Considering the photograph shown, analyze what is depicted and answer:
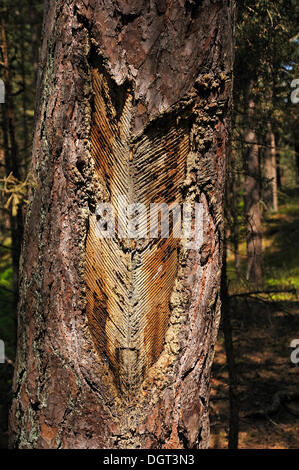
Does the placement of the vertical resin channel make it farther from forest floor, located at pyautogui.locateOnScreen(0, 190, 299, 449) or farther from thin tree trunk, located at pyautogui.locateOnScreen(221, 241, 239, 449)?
forest floor, located at pyautogui.locateOnScreen(0, 190, 299, 449)

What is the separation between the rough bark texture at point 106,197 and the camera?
1862 mm

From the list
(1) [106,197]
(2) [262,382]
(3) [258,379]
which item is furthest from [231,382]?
(1) [106,197]

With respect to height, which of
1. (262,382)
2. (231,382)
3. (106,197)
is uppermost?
(106,197)

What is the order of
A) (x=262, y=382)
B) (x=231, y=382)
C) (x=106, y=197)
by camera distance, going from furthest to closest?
(x=262, y=382) < (x=231, y=382) < (x=106, y=197)

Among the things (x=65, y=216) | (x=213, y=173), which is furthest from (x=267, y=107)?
(x=65, y=216)

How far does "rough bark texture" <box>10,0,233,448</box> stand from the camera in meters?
1.86

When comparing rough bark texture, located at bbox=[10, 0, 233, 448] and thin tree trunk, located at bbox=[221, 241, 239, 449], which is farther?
thin tree trunk, located at bbox=[221, 241, 239, 449]

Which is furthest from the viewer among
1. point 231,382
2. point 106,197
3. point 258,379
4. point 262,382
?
point 258,379

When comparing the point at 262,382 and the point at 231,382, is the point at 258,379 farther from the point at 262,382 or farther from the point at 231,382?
the point at 231,382

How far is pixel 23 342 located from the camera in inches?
83.7

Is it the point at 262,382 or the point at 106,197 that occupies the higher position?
the point at 106,197

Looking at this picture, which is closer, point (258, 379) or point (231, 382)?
point (231, 382)

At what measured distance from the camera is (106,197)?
200 centimetres

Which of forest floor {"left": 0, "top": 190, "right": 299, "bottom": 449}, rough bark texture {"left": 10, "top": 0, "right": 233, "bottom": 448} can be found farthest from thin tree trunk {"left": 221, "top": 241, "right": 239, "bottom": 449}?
rough bark texture {"left": 10, "top": 0, "right": 233, "bottom": 448}
